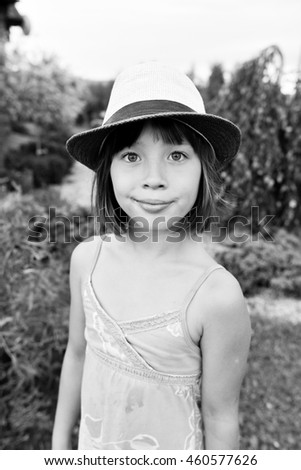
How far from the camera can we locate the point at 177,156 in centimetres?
100

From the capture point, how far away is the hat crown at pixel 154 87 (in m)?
0.99

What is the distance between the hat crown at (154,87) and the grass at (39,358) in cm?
85

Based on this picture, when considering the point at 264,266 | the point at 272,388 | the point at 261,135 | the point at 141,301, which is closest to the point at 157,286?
the point at 141,301

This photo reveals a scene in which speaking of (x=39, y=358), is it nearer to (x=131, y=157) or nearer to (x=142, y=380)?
(x=142, y=380)

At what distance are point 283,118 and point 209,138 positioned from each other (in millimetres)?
4222

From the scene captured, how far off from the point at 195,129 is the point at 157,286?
0.42 metres

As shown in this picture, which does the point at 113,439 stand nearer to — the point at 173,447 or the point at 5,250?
the point at 173,447

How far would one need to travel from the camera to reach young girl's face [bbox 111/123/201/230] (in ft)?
3.16

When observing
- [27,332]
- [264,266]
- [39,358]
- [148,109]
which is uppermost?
[148,109]

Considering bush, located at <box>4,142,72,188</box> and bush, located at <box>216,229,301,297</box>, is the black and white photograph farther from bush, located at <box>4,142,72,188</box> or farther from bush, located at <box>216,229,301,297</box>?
bush, located at <box>4,142,72,188</box>

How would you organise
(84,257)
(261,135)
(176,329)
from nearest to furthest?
(176,329) → (84,257) → (261,135)

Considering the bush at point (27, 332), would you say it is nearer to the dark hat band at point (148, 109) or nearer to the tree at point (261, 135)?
the dark hat band at point (148, 109)

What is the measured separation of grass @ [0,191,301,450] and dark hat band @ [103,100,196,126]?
2.81 feet

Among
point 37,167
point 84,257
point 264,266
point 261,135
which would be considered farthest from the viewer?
point 37,167
